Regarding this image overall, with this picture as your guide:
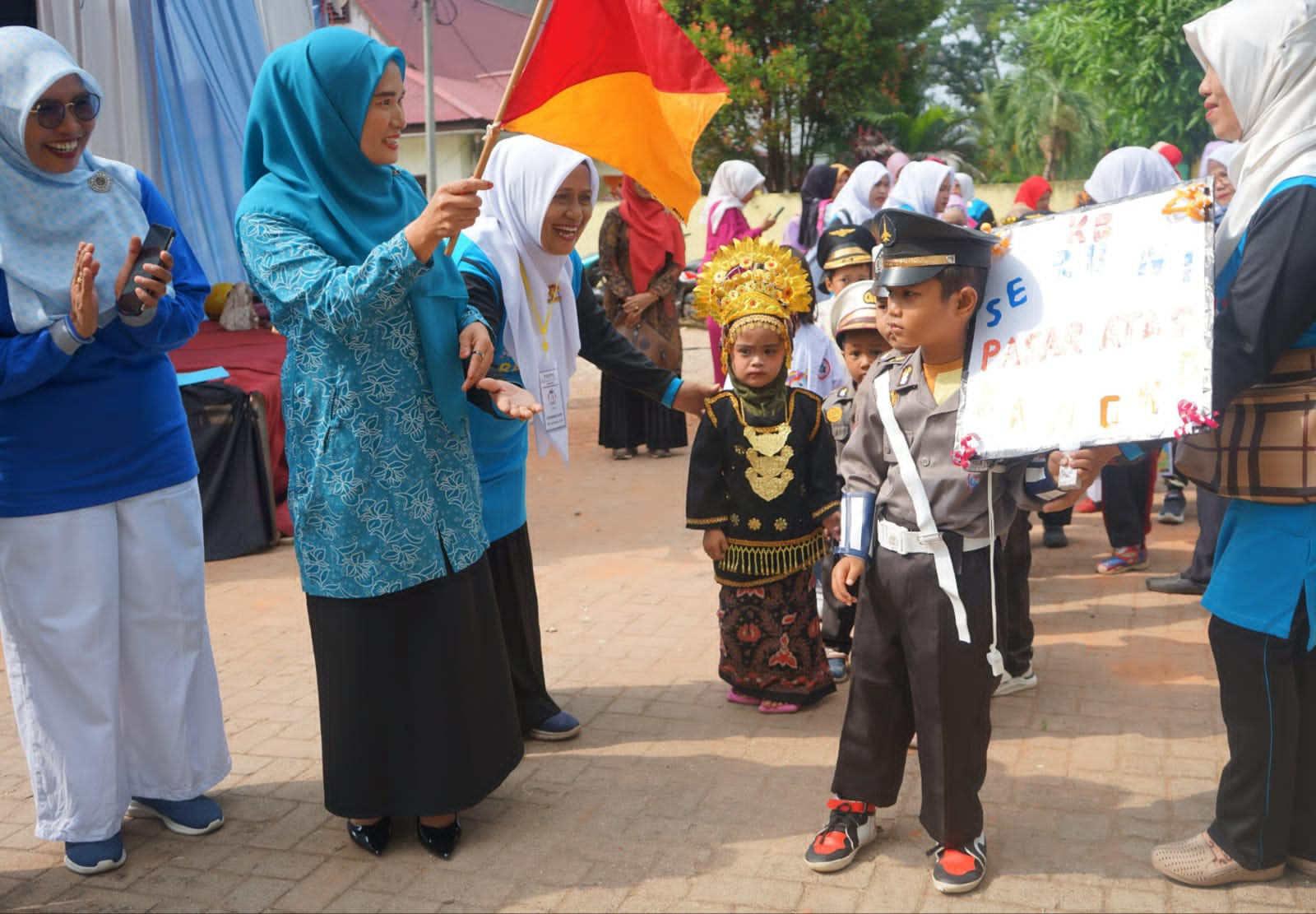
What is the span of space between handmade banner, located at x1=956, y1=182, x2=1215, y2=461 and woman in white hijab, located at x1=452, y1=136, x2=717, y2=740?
1517 mm

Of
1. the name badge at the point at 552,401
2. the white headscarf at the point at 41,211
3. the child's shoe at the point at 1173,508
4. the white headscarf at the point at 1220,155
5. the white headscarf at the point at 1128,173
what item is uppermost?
the white headscarf at the point at 1220,155

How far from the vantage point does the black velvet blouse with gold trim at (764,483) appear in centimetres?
437

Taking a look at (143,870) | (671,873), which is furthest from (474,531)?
(143,870)

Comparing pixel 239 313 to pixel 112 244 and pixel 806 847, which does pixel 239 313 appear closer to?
pixel 112 244

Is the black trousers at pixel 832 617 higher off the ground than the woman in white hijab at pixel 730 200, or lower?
lower

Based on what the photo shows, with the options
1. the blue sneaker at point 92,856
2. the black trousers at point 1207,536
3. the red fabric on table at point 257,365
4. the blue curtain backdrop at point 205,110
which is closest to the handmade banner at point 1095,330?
the blue sneaker at point 92,856

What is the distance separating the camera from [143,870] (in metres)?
3.49

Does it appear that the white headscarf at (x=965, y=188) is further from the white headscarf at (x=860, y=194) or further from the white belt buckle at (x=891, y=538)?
the white belt buckle at (x=891, y=538)

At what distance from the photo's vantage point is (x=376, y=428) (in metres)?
3.22

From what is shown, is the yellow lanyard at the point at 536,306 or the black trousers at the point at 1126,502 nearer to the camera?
the yellow lanyard at the point at 536,306

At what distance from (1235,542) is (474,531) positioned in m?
2.08

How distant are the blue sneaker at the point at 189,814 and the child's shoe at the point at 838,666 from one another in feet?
7.79

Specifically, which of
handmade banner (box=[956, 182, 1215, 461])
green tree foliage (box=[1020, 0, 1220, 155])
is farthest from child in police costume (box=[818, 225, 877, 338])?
green tree foliage (box=[1020, 0, 1220, 155])

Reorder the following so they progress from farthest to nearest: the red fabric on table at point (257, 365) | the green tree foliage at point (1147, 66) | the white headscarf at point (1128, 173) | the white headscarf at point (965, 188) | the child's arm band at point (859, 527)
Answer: the green tree foliage at point (1147, 66) < the white headscarf at point (965, 188) < the red fabric on table at point (257, 365) < the white headscarf at point (1128, 173) < the child's arm band at point (859, 527)
